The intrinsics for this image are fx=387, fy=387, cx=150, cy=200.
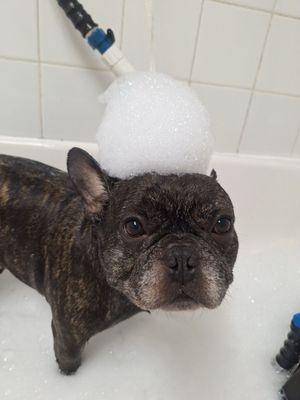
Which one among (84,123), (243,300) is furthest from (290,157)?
(84,123)

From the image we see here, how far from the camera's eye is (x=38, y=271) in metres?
1.12

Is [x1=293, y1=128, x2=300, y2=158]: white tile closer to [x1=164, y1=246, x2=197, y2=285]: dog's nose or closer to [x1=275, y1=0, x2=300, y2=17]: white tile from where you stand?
[x1=275, y1=0, x2=300, y2=17]: white tile

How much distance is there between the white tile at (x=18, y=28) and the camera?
4.26ft

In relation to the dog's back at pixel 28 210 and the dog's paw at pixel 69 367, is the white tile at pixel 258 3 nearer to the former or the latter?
the dog's back at pixel 28 210

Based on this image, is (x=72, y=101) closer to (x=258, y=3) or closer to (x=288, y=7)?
(x=258, y=3)

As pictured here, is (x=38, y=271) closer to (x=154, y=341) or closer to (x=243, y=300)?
(x=154, y=341)

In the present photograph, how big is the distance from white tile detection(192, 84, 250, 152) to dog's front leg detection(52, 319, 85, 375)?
3.35ft

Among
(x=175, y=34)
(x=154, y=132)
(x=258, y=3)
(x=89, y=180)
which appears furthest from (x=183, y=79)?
(x=89, y=180)

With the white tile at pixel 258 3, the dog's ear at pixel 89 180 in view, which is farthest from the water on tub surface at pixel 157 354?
the white tile at pixel 258 3

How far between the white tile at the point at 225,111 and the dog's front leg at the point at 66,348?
1.02m

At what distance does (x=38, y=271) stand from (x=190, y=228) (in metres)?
0.50

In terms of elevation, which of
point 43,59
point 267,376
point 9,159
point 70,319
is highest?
point 43,59

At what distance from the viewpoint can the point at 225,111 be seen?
5.32ft

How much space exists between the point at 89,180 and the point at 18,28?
74 cm
